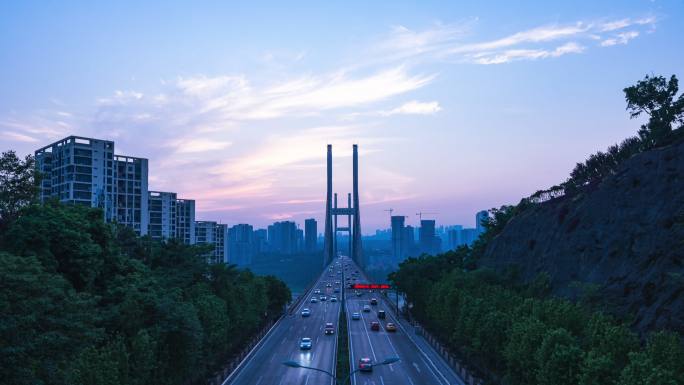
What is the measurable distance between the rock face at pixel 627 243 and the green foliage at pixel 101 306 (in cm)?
2860

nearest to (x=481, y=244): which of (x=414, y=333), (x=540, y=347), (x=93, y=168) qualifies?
(x=414, y=333)

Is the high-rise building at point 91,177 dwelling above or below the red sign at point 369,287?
above

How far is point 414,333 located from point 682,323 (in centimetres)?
4670

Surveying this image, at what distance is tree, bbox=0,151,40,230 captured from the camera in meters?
39.2

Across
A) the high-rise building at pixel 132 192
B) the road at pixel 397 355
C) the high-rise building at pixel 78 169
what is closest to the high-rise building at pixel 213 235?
the high-rise building at pixel 132 192

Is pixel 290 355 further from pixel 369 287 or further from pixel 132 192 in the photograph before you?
pixel 132 192

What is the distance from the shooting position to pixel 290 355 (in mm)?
58094

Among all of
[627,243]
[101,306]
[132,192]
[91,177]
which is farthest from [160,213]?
[627,243]

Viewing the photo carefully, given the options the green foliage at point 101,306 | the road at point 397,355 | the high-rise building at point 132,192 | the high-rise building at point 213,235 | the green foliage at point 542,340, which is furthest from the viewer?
the high-rise building at point 213,235

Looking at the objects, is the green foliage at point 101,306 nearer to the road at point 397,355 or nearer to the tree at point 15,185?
the tree at point 15,185

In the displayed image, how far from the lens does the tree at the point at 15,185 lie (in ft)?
128

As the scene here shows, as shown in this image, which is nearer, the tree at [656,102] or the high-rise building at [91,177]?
the tree at [656,102]

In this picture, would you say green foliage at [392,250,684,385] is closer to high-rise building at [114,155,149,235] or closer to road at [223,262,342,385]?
road at [223,262,342,385]

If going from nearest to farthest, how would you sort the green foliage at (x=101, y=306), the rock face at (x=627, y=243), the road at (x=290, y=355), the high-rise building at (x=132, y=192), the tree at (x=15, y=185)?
the green foliage at (x=101, y=306), the rock face at (x=627, y=243), the tree at (x=15, y=185), the road at (x=290, y=355), the high-rise building at (x=132, y=192)
